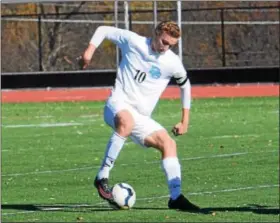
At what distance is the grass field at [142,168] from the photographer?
444 inches

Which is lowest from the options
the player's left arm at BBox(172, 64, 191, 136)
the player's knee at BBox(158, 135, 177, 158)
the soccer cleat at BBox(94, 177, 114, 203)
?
the soccer cleat at BBox(94, 177, 114, 203)

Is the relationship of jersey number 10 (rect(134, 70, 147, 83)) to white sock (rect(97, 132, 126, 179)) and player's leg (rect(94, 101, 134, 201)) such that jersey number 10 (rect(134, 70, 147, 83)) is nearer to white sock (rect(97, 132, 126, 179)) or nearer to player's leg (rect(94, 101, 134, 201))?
player's leg (rect(94, 101, 134, 201))

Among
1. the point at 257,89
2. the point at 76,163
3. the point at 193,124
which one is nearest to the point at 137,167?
the point at 76,163

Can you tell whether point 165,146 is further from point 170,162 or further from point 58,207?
point 58,207

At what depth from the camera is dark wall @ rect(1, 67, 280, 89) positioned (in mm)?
37438

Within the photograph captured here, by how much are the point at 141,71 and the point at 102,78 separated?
83.7ft

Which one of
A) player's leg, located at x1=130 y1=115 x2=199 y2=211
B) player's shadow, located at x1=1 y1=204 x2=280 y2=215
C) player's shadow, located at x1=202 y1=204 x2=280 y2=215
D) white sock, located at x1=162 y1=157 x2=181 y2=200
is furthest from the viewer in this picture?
white sock, located at x1=162 y1=157 x2=181 y2=200

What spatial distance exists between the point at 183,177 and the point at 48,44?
106 ft

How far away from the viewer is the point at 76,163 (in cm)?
1656

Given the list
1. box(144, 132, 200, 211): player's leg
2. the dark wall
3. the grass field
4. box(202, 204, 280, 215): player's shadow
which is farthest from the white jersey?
the dark wall

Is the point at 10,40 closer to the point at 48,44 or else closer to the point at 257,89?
the point at 48,44

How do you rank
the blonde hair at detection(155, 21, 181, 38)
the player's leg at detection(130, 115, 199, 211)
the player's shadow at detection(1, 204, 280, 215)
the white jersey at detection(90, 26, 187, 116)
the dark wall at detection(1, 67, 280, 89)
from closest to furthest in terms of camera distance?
the player's shadow at detection(1, 204, 280, 215) < the blonde hair at detection(155, 21, 181, 38) < the player's leg at detection(130, 115, 199, 211) < the white jersey at detection(90, 26, 187, 116) < the dark wall at detection(1, 67, 280, 89)

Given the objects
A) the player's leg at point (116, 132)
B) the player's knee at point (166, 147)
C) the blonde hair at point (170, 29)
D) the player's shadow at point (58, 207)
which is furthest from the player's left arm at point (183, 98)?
the player's shadow at point (58, 207)

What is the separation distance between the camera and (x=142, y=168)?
15766mm
